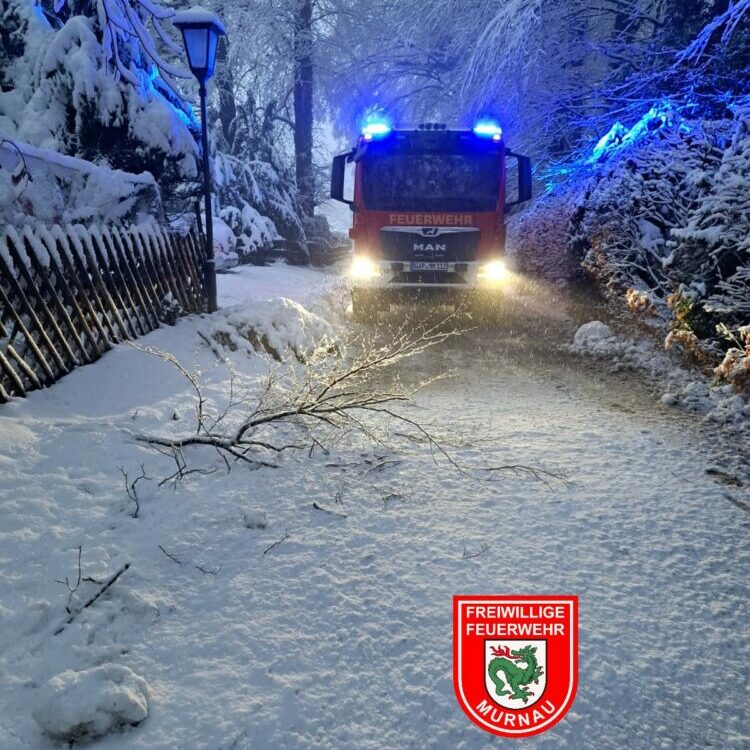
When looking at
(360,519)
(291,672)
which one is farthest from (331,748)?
(360,519)

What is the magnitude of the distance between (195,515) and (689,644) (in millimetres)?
2371

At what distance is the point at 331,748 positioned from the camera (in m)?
1.60

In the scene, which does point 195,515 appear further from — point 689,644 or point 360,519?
point 689,644

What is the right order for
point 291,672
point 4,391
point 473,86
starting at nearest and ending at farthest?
point 291,672
point 4,391
point 473,86

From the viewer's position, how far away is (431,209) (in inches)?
302

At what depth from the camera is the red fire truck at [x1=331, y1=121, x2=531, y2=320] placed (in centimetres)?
764

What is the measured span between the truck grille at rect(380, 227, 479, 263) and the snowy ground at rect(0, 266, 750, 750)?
4179 millimetres

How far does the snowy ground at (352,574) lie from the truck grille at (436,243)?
4.18 metres

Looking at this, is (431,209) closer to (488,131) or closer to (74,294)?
(488,131)

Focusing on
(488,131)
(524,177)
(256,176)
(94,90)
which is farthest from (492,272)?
(256,176)

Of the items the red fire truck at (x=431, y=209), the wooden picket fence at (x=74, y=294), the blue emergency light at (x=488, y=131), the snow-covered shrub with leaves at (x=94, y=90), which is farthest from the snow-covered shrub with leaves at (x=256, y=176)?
the wooden picket fence at (x=74, y=294)

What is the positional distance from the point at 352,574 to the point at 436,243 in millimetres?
6106

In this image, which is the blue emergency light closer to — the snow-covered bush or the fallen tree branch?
the fallen tree branch

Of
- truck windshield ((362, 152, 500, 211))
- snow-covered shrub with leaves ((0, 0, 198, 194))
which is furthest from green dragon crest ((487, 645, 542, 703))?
snow-covered shrub with leaves ((0, 0, 198, 194))
